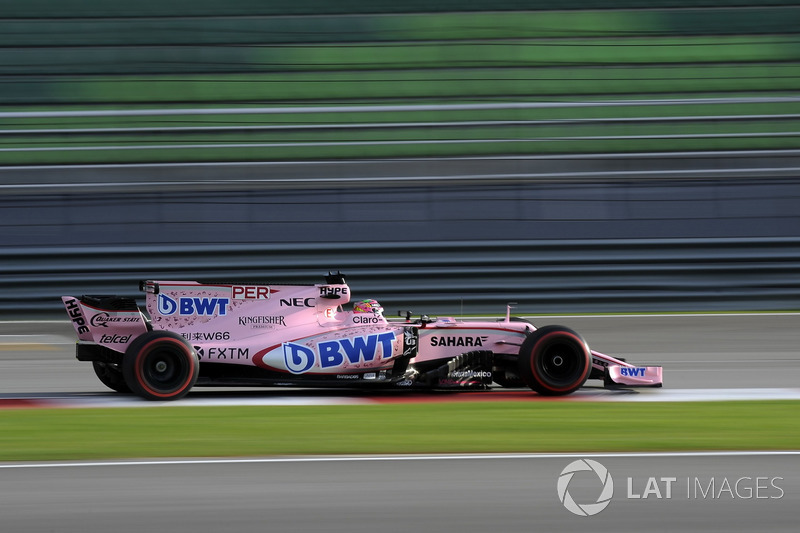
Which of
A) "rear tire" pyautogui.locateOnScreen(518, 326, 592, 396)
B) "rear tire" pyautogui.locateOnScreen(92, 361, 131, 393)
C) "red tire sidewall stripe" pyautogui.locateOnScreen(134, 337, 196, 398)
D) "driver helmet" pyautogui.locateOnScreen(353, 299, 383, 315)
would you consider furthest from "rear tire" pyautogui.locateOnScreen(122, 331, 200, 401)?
"rear tire" pyautogui.locateOnScreen(518, 326, 592, 396)

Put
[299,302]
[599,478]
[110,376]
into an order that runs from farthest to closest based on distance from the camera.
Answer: [110,376] < [299,302] < [599,478]

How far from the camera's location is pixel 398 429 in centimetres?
641

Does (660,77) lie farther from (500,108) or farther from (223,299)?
(223,299)

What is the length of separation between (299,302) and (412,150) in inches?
310

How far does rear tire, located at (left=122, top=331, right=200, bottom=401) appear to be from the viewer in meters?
7.66

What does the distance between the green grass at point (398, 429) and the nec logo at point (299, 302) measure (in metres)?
1.01

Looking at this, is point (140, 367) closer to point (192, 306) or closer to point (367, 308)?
point (192, 306)

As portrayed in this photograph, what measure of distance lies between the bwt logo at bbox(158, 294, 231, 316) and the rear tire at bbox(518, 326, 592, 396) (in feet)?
8.00

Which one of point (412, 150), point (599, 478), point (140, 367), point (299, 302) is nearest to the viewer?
point (599, 478)

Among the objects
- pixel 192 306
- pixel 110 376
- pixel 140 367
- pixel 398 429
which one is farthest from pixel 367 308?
pixel 110 376

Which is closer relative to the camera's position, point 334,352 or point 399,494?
point 399,494

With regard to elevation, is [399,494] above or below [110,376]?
below

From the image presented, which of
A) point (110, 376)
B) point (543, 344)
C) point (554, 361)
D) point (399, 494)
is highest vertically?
point (543, 344)

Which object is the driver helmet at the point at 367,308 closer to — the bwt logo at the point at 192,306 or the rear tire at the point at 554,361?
the bwt logo at the point at 192,306
